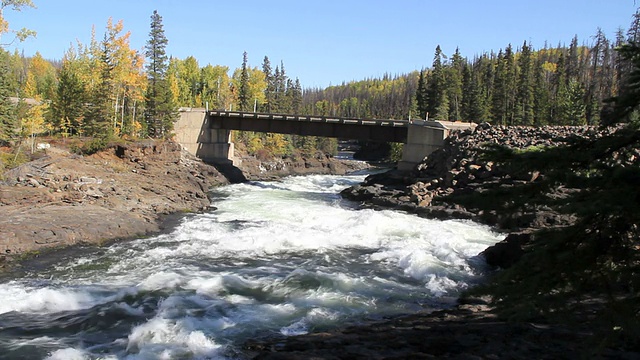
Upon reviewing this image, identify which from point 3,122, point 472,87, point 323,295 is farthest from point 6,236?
point 472,87

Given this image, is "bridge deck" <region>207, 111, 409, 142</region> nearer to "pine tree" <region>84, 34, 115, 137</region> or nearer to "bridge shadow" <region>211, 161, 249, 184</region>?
"bridge shadow" <region>211, 161, 249, 184</region>

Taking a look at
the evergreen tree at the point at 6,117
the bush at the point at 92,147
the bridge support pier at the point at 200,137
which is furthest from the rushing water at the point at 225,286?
the bridge support pier at the point at 200,137

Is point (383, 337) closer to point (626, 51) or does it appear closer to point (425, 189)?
point (626, 51)

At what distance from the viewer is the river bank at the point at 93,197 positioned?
20.1 m

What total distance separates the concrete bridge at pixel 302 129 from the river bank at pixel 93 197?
1131 centimetres

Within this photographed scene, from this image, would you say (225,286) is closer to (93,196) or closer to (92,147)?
(93,196)

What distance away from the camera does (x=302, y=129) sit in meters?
51.2

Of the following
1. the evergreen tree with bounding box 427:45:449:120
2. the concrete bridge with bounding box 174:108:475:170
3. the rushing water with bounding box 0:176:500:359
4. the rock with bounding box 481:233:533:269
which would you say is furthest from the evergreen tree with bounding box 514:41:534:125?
the rock with bounding box 481:233:533:269

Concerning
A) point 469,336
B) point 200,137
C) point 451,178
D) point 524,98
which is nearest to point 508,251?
point 469,336

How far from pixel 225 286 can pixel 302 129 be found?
36.5 meters

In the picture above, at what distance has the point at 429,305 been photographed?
1432cm

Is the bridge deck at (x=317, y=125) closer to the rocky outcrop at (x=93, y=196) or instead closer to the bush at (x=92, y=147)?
the rocky outcrop at (x=93, y=196)

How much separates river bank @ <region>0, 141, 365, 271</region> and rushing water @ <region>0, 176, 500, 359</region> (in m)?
1.68

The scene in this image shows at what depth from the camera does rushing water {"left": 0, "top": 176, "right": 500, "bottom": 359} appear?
11719 mm
